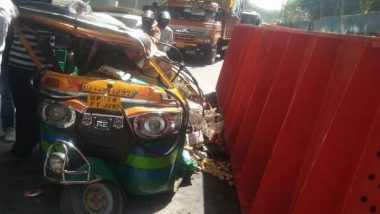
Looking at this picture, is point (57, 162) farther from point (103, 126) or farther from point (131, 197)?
point (131, 197)

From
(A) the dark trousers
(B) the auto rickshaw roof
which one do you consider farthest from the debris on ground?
(A) the dark trousers

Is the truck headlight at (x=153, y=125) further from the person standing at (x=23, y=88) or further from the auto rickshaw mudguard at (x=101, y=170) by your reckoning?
the person standing at (x=23, y=88)

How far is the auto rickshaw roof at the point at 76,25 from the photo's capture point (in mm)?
3832

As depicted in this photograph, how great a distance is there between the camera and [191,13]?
19.0 m

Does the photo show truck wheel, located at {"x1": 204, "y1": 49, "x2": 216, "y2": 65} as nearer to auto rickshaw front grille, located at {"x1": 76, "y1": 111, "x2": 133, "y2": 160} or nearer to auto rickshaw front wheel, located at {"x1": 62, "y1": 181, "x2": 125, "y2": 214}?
auto rickshaw front grille, located at {"x1": 76, "y1": 111, "x2": 133, "y2": 160}

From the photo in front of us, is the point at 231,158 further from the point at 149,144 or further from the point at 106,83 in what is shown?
the point at 106,83

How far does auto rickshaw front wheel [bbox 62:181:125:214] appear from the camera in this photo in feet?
11.8

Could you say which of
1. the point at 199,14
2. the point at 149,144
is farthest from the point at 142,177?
the point at 199,14

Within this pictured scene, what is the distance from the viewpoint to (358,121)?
224 cm

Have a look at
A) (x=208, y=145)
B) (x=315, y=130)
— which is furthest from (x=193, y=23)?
(x=315, y=130)

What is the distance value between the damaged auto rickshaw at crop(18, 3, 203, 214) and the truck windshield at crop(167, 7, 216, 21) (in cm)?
1514

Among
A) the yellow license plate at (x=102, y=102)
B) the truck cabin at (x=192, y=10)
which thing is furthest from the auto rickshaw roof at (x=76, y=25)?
the truck cabin at (x=192, y=10)

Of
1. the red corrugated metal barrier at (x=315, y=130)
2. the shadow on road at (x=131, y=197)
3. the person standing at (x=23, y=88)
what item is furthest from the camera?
the person standing at (x=23, y=88)

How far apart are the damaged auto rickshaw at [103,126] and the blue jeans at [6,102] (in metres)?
1.19
